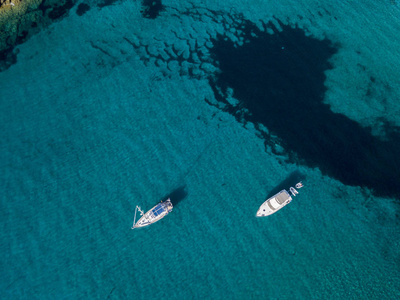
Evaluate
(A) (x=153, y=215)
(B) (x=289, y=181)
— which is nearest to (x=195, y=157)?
(A) (x=153, y=215)

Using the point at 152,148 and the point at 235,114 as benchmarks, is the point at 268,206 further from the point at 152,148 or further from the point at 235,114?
the point at 152,148

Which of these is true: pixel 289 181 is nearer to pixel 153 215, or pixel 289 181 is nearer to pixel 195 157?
pixel 195 157

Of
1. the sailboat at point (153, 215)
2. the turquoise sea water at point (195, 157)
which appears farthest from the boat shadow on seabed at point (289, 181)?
the sailboat at point (153, 215)

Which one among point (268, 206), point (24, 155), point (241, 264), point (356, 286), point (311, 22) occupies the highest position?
point (24, 155)

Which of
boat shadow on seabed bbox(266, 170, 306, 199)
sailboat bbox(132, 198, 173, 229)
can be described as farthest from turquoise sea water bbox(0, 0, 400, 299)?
sailboat bbox(132, 198, 173, 229)

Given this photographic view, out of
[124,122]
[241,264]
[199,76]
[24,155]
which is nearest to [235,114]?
[199,76]

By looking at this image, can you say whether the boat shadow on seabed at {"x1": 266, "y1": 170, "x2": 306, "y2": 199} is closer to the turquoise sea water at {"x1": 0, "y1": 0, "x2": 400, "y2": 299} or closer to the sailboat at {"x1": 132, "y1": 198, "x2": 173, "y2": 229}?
the turquoise sea water at {"x1": 0, "y1": 0, "x2": 400, "y2": 299}

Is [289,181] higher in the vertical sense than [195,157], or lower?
lower

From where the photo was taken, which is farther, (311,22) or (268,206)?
(311,22)
